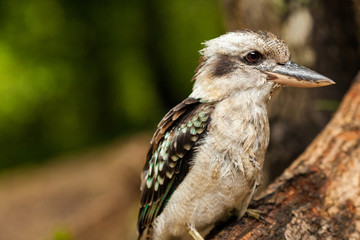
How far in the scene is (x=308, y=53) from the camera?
4.02 meters

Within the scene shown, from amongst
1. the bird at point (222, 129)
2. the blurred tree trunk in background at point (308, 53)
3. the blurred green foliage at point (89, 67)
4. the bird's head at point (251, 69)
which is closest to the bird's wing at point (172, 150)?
the bird at point (222, 129)

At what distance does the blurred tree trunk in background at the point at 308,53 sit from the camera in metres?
3.99

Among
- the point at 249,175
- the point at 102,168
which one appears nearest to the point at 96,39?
the point at 102,168

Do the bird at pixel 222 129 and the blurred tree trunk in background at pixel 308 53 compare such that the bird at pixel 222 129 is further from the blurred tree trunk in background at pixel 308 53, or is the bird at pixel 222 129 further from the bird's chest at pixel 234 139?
the blurred tree trunk in background at pixel 308 53

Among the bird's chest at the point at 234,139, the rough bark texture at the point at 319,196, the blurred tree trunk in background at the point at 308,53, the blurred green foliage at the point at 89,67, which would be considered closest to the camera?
the bird's chest at the point at 234,139

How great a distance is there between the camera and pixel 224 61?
2594mm

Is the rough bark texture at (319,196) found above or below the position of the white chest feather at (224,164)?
below

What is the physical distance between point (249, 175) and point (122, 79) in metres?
4.59

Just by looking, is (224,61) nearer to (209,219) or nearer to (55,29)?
(209,219)

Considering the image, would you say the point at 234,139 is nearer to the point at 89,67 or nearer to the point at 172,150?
the point at 172,150

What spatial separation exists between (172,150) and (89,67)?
4.62 meters

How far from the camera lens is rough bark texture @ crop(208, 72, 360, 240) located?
269cm

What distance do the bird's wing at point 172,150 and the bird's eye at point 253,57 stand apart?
33 centimetres

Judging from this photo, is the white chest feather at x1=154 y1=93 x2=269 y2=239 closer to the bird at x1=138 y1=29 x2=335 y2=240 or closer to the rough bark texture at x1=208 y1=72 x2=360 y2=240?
the bird at x1=138 y1=29 x2=335 y2=240
